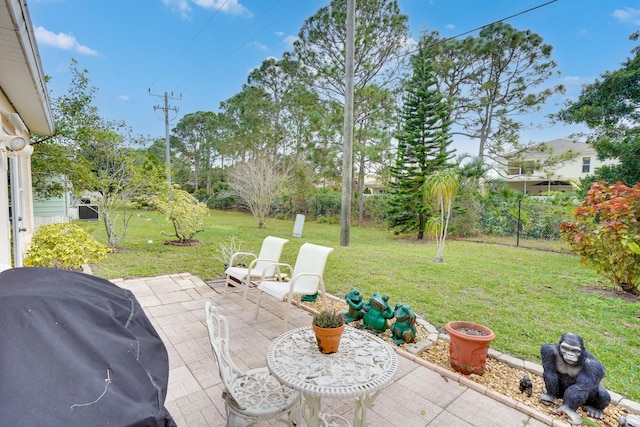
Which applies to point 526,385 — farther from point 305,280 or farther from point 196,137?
point 196,137

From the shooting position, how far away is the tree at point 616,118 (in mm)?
8367

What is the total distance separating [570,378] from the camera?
2.13 metres

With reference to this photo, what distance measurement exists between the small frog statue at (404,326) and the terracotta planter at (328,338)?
1377 mm

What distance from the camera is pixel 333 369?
1661 millimetres

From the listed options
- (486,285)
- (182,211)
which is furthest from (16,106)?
(486,285)

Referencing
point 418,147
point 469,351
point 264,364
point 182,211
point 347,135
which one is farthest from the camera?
point 418,147

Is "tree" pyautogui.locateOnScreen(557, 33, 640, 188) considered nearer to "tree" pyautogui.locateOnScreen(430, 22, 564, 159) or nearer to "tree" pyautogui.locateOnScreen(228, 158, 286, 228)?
"tree" pyautogui.locateOnScreen(430, 22, 564, 159)

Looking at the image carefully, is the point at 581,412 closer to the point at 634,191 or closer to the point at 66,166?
the point at 634,191

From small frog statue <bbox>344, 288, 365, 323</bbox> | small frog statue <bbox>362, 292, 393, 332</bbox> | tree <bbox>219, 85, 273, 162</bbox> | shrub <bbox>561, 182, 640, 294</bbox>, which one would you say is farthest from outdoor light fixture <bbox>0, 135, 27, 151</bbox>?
tree <bbox>219, 85, 273, 162</bbox>

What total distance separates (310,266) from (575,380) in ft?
8.18

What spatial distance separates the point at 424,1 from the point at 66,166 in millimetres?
9334

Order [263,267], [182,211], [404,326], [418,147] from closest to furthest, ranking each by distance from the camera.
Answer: [404,326]
[263,267]
[182,211]
[418,147]

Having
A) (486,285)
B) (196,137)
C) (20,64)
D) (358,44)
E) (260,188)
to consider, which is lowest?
(486,285)

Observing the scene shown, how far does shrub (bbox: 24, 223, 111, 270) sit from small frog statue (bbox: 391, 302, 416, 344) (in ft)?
14.9
